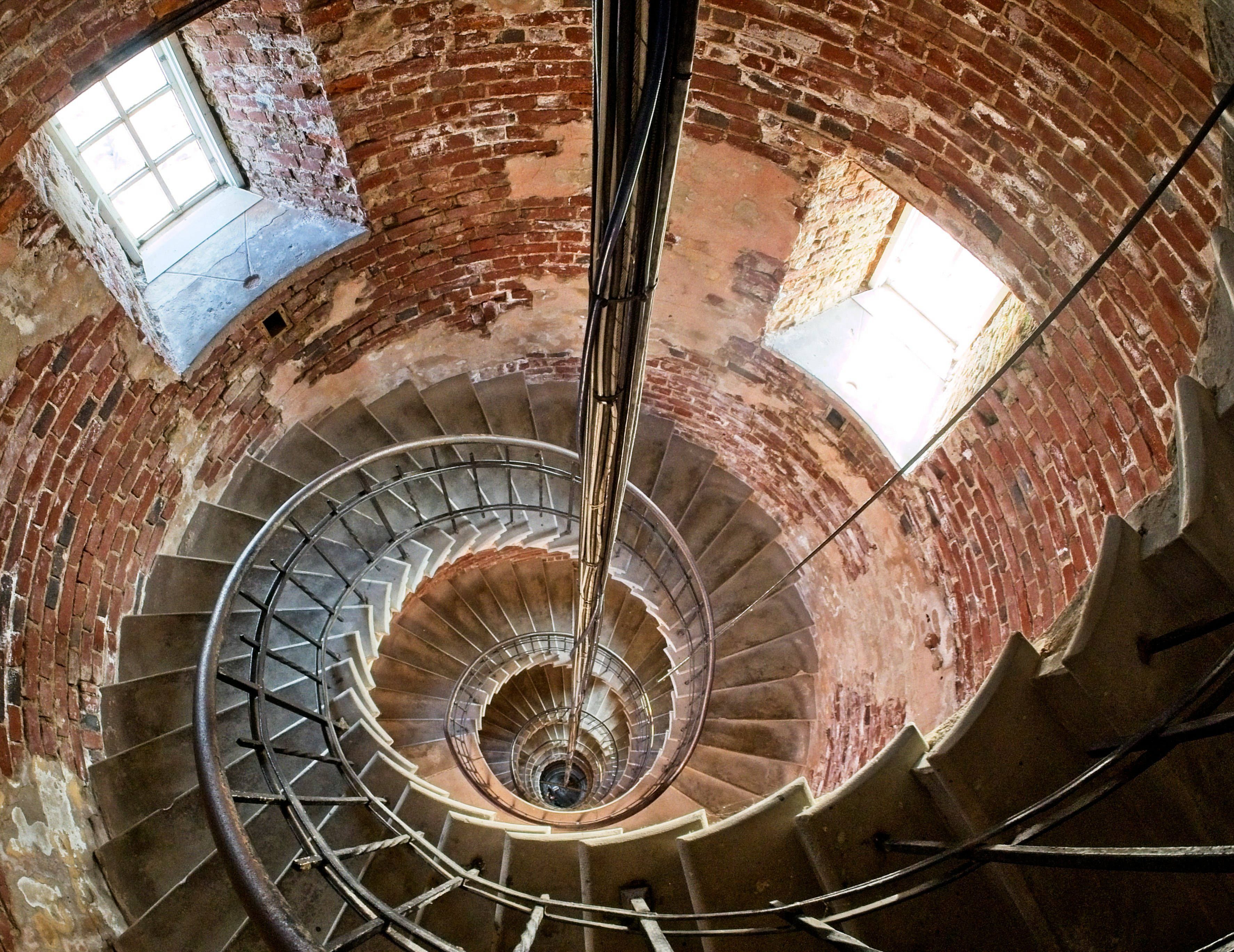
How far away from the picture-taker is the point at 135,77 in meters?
3.90

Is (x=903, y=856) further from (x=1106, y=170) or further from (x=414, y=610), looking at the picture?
(x=414, y=610)

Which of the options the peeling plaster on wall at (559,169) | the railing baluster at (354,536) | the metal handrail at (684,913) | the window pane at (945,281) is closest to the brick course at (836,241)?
the window pane at (945,281)

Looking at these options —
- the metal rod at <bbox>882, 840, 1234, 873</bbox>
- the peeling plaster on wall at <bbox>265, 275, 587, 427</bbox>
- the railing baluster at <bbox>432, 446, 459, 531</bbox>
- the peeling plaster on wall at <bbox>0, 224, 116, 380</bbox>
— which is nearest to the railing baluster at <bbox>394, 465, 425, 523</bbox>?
the railing baluster at <bbox>432, 446, 459, 531</bbox>

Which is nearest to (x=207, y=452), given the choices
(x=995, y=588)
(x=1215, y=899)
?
(x=995, y=588)

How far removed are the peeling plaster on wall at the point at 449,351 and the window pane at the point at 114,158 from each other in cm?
141

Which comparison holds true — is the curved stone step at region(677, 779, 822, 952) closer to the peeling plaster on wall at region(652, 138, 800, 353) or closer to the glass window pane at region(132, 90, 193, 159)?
the peeling plaster on wall at region(652, 138, 800, 353)

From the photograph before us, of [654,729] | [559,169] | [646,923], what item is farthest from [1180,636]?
[654,729]

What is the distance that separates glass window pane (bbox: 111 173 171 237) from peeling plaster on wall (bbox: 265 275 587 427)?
3.67 ft

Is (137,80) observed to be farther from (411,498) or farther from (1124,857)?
(1124,857)

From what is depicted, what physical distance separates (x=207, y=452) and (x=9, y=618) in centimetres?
155

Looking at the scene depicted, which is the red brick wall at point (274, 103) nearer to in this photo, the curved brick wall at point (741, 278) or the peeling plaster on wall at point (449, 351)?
the curved brick wall at point (741, 278)

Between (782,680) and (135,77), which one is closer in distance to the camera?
(135,77)

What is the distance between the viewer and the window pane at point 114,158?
382 centimetres

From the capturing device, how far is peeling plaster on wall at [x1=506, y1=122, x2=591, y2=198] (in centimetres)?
447
